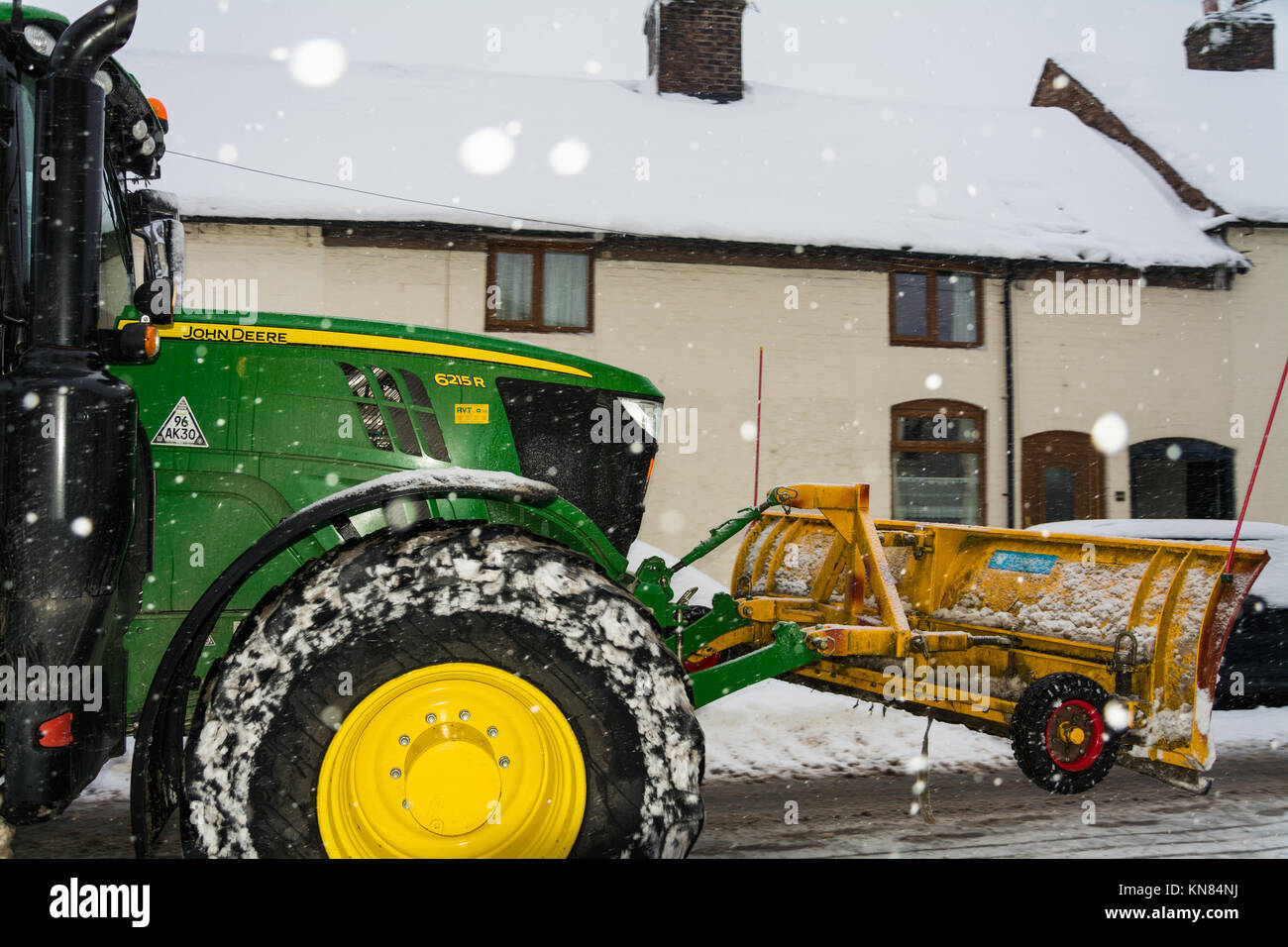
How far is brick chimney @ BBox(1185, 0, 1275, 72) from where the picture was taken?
57.4 feet

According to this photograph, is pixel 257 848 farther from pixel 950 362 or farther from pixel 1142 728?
pixel 950 362

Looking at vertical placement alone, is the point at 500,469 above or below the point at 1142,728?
above

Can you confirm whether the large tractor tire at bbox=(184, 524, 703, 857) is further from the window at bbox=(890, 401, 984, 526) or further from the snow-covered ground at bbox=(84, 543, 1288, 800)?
the window at bbox=(890, 401, 984, 526)

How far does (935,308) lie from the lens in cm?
1358

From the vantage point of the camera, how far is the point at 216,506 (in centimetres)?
313

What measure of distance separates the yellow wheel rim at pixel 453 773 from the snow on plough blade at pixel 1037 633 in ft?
4.93

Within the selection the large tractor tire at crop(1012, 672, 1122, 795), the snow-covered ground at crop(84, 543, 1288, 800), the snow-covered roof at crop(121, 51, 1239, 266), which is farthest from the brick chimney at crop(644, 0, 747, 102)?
the large tractor tire at crop(1012, 672, 1122, 795)

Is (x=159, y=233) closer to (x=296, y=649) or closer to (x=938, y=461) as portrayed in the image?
(x=296, y=649)

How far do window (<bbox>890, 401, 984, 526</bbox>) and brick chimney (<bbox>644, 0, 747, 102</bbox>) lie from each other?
6.96 m

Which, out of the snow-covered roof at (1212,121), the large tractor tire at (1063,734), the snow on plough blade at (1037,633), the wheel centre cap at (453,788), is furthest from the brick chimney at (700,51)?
the wheel centre cap at (453,788)

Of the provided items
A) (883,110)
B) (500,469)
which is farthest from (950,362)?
(500,469)

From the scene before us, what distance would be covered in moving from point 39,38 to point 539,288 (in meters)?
9.70

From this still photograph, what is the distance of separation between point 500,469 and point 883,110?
16.1m

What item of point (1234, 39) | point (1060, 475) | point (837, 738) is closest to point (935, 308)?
point (1060, 475)
